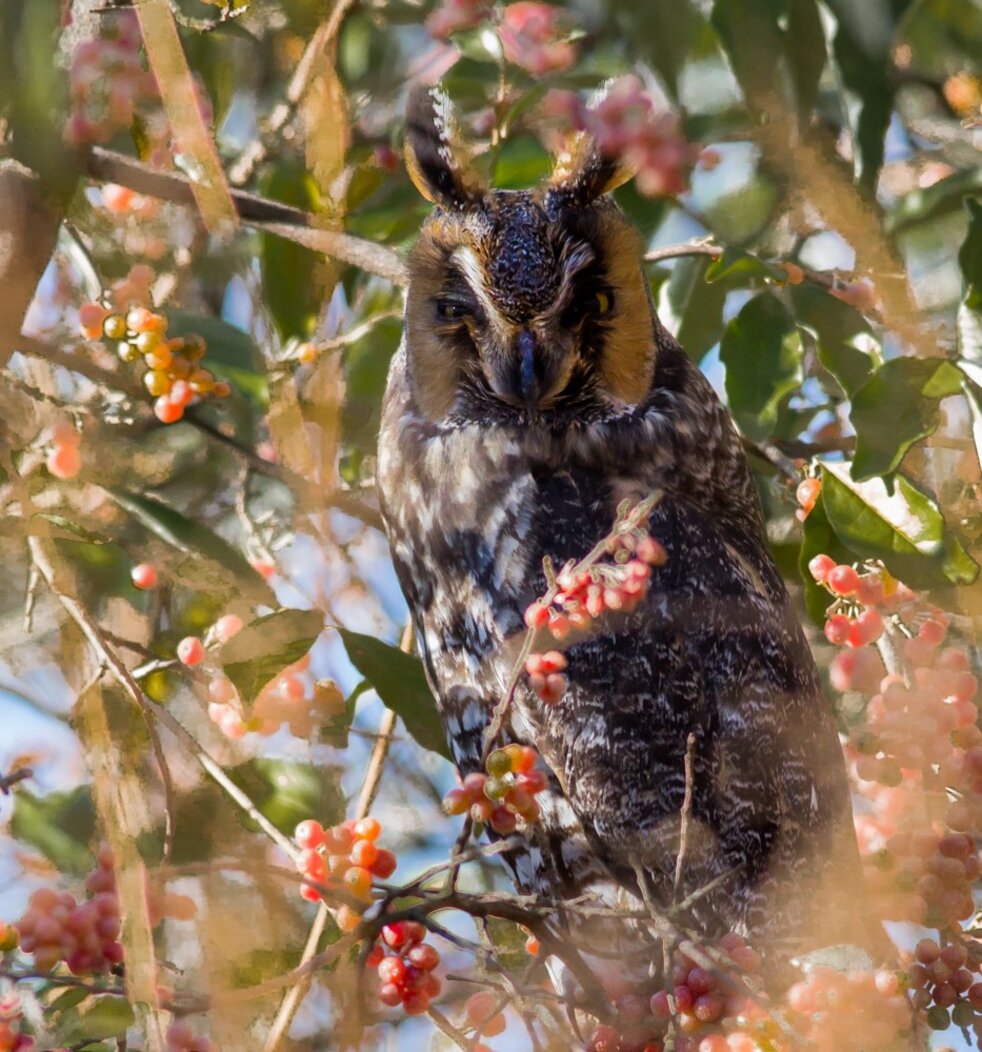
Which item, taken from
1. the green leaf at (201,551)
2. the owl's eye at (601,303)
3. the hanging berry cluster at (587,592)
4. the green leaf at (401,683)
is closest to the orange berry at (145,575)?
the green leaf at (201,551)

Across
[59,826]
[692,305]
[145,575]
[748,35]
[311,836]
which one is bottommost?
[59,826]

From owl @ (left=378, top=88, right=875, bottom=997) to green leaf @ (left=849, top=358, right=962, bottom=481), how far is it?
20.1 inches

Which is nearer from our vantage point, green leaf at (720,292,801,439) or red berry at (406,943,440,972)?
red berry at (406,943,440,972)

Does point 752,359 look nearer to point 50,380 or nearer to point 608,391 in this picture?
point 608,391

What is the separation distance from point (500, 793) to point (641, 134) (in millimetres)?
1043

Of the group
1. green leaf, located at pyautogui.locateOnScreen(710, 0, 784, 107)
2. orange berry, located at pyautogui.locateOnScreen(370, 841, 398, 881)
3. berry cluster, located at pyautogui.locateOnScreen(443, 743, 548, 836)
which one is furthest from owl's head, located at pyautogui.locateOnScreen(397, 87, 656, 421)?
orange berry, located at pyautogui.locateOnScreen(370, 841, 398, 881)

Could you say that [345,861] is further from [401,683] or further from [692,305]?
[692,305]

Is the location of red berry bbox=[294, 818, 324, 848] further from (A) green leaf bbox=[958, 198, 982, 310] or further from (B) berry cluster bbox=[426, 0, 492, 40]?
(B) berry cluster bbox=[426, 0, 492, 40]

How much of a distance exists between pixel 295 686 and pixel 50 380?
761mm

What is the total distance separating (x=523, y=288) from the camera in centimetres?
208

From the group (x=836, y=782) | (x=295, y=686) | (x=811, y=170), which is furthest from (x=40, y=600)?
(x=811, y=170)

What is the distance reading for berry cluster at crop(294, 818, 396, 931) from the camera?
4.50ft

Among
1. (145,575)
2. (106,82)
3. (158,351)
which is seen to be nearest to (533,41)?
(106,82)

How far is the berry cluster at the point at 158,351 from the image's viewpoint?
6.75 feet
